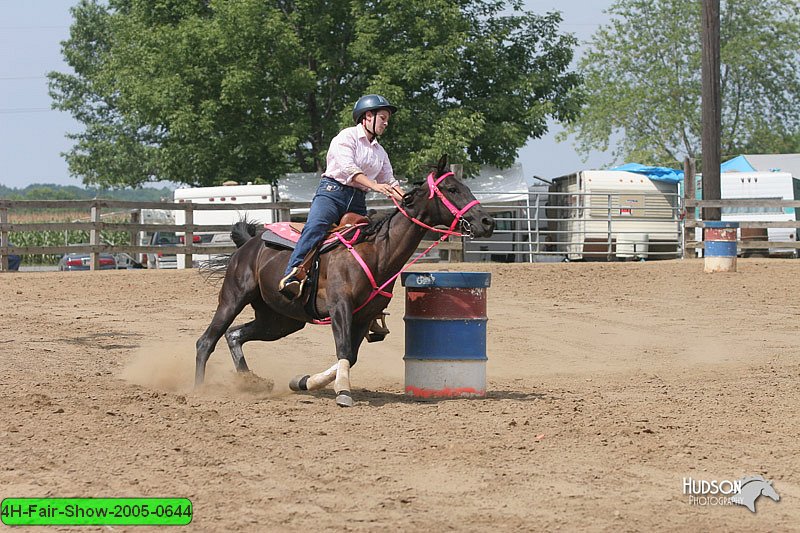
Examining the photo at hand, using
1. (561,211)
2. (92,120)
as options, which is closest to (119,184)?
(92,120)

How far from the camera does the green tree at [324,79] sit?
31234mm

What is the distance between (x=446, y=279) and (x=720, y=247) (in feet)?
44.7

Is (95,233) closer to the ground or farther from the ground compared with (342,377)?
farther from the ground

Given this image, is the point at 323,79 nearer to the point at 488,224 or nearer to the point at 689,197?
the point at 689,197

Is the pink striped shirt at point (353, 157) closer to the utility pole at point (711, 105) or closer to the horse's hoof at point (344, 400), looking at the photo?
the horse's hoof at point (344, 400)

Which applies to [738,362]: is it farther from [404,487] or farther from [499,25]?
[499,25]

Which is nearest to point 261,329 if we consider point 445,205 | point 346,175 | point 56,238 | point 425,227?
point 346,175

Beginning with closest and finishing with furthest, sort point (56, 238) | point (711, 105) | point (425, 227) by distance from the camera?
point (425, 227), point (711, 105), point (56, 238)

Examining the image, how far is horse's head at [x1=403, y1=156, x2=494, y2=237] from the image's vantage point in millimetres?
8453

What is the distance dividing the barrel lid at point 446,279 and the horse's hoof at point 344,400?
1042mm

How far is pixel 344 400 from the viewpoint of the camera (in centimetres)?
849

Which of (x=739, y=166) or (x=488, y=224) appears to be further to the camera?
(x=739, y=166)

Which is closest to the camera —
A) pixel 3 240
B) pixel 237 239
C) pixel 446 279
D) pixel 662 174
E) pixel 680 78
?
pixel 446 279

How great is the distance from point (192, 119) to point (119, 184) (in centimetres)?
2124
